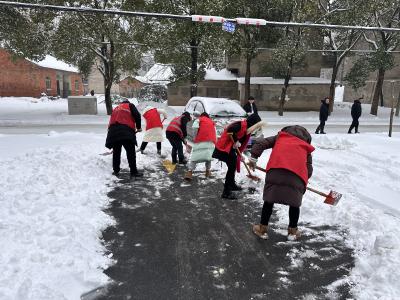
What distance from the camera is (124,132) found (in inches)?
286

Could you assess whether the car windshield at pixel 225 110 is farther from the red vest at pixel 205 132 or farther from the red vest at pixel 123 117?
the red vest at pixel 123 117

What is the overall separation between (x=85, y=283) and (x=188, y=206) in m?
2.71

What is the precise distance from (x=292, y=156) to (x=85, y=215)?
9.81 feet

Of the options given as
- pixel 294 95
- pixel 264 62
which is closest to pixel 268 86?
pixel 264 62

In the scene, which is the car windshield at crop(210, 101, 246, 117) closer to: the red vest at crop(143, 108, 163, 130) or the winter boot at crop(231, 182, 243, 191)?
the red vest at crop(143, 108, 163, 130)

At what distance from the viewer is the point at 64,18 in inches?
754

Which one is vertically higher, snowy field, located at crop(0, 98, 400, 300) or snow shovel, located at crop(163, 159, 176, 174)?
snowy field, located at crop(0, 98, 400, 300)

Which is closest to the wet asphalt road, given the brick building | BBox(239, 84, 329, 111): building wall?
BBox(239, 84, 329, 111): building wall

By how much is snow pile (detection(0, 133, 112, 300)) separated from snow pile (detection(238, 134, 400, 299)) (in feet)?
8.06

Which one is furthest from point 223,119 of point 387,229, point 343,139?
point 387,229

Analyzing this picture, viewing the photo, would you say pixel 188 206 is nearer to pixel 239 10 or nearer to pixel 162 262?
pixel 162 262

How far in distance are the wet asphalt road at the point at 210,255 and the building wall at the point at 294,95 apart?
21.6 metres

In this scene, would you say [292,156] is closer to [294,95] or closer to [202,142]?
[202,142]

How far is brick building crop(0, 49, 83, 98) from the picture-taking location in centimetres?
3553
